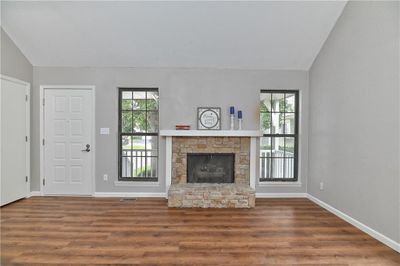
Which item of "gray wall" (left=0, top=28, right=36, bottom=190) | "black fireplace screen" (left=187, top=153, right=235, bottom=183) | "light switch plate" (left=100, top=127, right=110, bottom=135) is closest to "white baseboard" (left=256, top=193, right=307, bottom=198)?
"black fireplace screen" (left=187, top=153, right=235, bottom=183)

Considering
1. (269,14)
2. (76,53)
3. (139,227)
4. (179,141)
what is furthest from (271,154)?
(76,53)

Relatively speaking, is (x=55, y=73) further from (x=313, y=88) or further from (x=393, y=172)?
(x=393, y=172)

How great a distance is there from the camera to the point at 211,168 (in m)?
4.59

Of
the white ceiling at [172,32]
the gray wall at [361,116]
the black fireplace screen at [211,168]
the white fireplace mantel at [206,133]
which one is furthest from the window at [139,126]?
the gray wall at [361,116]

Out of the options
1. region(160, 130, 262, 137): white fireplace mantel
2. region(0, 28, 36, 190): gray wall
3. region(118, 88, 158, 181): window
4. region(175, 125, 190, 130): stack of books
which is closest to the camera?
region(0, 28, 36, 190): gray wall

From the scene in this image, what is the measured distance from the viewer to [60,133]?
457 centimetres

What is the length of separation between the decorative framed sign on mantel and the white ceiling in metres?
0.85

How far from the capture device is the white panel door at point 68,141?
4.55 meters

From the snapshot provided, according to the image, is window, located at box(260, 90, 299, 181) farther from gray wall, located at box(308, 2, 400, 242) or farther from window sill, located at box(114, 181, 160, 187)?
window sill, located at box(114, 181, 160, 187)

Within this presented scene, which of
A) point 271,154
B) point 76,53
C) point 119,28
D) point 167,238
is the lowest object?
point 167,238

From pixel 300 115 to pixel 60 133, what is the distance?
4670 mm

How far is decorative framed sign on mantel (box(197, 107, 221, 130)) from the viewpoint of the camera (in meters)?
4.53

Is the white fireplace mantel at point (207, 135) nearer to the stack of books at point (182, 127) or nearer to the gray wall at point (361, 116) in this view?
the stack of books at point (182, 127)

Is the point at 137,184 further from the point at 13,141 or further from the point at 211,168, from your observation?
the point at 13,141
